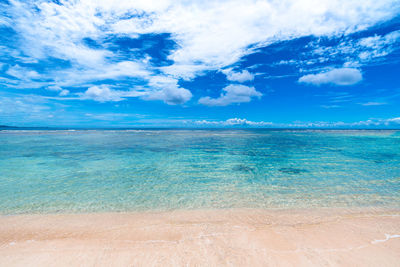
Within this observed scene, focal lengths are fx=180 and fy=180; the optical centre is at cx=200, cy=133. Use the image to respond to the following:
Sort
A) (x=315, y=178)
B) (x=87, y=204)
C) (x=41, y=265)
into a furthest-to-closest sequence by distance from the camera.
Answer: (x=315, y=178) < (x=87, y=204) < (x=41, y=265)

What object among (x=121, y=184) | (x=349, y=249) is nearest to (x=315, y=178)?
(x=349, y=249)

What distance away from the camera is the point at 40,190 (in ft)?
30.5

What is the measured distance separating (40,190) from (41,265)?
6.68 metres

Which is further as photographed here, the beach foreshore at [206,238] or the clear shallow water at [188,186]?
the clear shallow water at [188,186]

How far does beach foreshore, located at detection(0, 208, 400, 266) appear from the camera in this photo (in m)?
4.48

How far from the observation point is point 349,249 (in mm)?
4812

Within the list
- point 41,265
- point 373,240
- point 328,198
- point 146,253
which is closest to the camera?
point 41,265

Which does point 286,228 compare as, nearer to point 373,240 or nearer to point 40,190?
point 373,240

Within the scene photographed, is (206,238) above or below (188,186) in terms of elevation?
above

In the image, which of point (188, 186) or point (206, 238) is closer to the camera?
point (206, 238)

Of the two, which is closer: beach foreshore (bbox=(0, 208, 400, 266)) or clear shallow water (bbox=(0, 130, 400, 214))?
beach foreshore (bbox=(0, 208, 400, 266))

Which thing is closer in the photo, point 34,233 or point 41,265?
point 41,265

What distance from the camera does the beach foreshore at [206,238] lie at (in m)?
4.48

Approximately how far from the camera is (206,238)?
210 inches
